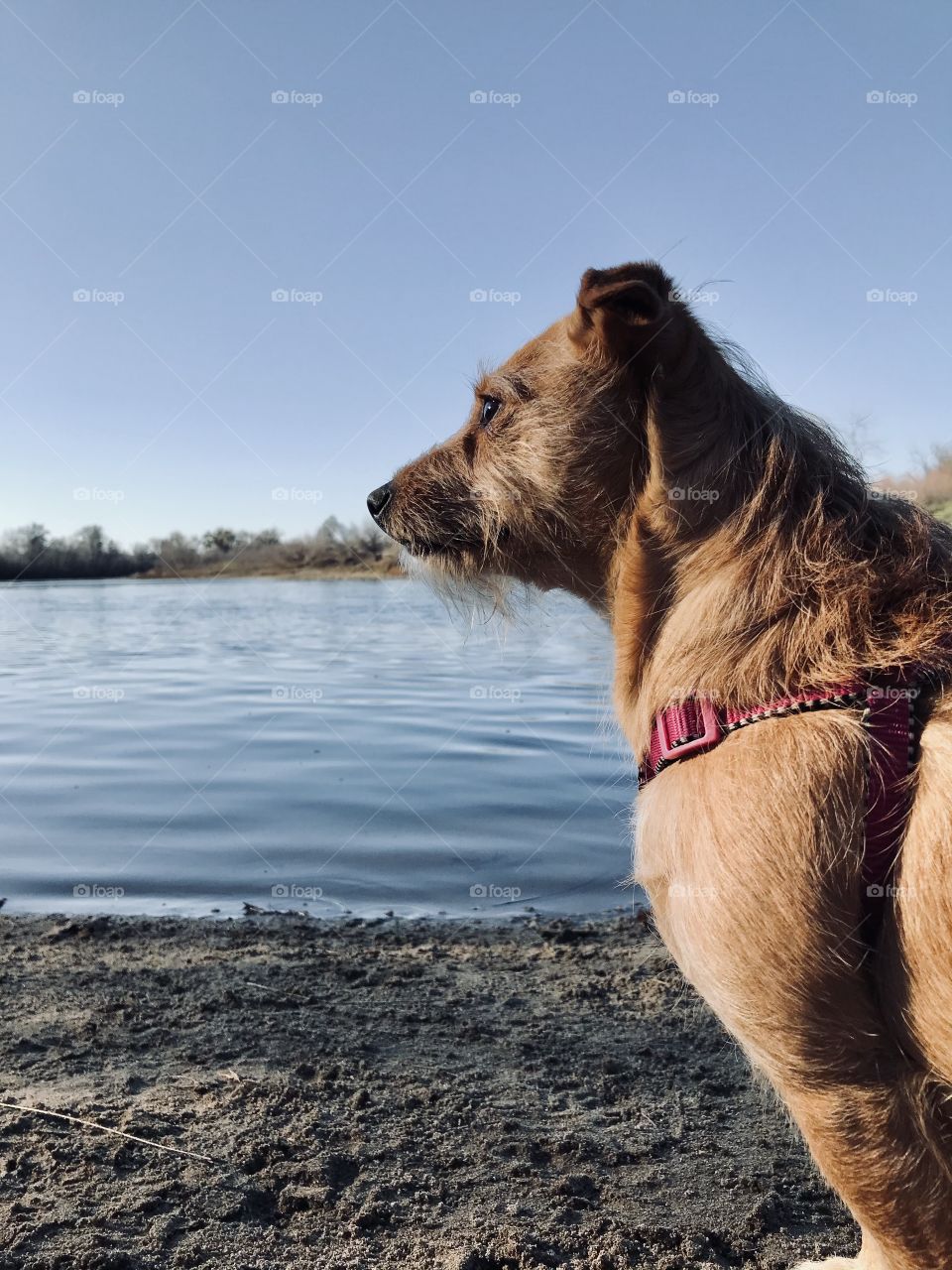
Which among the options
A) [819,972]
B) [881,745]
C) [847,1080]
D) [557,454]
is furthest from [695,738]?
[557,454]

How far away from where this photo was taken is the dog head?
2.97m

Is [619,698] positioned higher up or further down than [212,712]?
higher up

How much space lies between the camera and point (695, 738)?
2572 mm

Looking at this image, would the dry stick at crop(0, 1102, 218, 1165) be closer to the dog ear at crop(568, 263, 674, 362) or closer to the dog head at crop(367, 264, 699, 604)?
the dog head at crop(367, 264, 699, 604)

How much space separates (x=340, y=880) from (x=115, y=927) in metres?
1.69

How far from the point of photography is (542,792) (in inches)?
352

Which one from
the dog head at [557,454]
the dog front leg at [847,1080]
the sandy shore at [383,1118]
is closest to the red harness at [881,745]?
the dog front leg at [847,1080]

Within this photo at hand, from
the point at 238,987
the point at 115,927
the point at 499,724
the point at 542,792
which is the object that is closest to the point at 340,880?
the point at 115,927

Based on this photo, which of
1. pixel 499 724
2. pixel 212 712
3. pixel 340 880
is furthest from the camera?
pixel 212 712

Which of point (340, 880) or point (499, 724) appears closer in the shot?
point (340, 880)

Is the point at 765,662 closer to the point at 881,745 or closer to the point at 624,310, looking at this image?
the point at 881,745

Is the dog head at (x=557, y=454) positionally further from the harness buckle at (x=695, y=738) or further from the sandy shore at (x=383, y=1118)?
the sandy shore at (x=383, y=1118)

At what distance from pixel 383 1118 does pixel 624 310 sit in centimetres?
285

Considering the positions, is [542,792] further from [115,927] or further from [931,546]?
[931,546]
